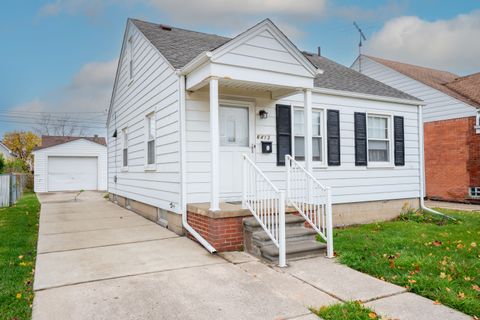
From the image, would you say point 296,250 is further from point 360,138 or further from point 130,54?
point 130,54

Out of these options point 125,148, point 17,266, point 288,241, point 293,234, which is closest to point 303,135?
point 293,234

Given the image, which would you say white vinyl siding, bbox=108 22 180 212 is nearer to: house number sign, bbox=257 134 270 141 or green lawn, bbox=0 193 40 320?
house number sign, bbox=257 134 270 141

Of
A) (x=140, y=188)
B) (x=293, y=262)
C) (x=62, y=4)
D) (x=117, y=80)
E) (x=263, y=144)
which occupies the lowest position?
(x=293, y=262)

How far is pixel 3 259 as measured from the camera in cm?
→ 497

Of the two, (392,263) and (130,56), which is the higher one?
(130,56)

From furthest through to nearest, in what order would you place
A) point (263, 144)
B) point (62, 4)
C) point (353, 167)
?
point (62, 4) → point (353, 167) → point (263, 144)

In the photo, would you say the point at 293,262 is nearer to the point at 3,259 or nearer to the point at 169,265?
the point at 169,265

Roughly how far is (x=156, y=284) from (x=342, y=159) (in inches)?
238

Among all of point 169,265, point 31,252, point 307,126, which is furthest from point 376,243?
point 31,252

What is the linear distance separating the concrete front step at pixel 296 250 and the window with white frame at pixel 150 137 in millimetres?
4538

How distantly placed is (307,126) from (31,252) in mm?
5239

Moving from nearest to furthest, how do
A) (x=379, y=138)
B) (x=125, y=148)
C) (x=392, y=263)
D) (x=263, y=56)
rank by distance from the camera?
(x=392, y=263) < (x=263, y=56) < (x=379, y=138) < (x=125, y=148)

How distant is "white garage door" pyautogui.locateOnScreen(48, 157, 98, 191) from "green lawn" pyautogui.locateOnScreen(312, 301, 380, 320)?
21.6 metres

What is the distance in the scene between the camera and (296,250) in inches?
198
